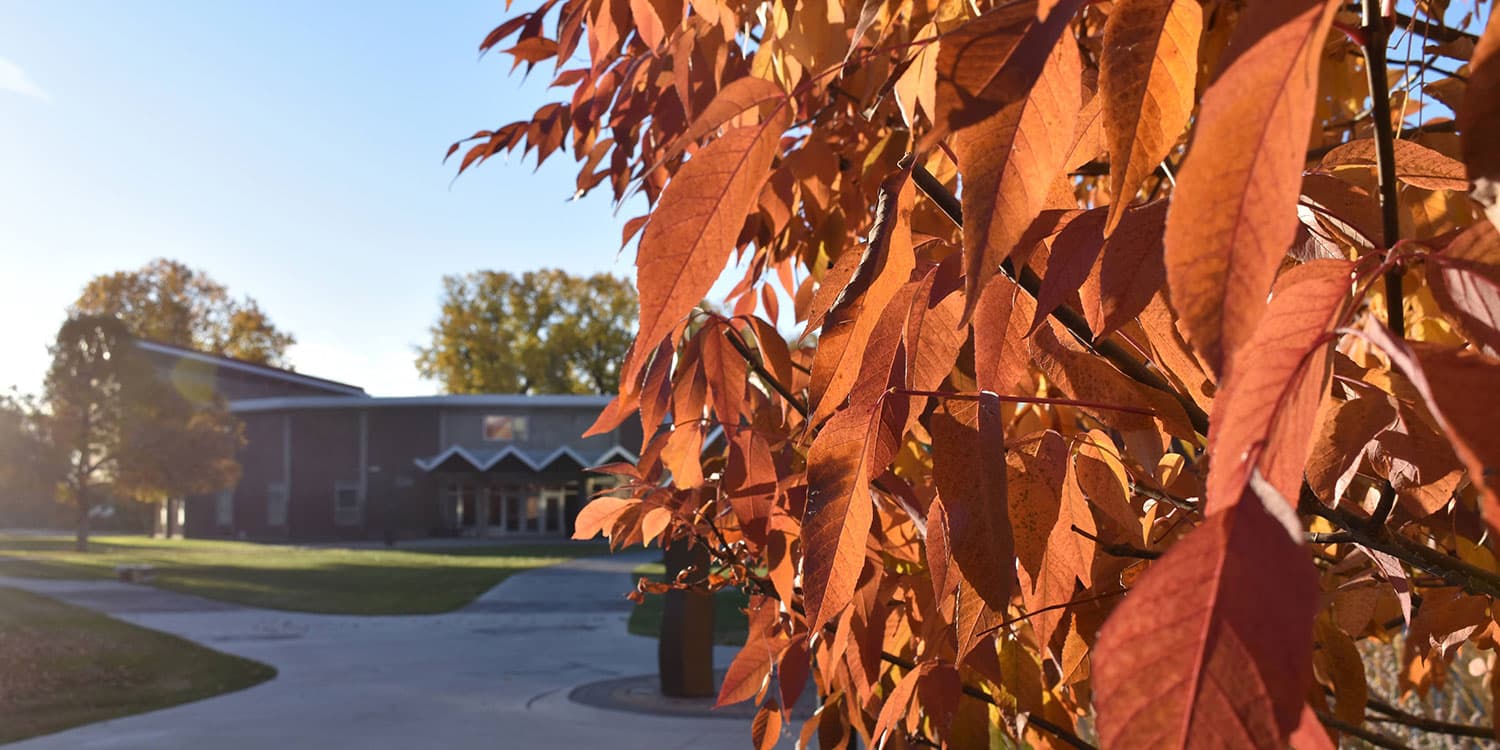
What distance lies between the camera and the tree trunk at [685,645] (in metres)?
9.24

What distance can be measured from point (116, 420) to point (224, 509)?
10.4m

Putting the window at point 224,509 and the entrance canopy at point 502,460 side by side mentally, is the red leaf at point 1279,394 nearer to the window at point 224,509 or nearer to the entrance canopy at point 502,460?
the entrance canopy at point 502,460

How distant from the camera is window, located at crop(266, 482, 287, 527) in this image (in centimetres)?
4214

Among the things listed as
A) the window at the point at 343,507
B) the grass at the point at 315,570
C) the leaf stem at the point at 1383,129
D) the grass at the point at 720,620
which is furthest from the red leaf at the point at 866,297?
the window at the point at 343,507

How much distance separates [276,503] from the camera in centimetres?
4256

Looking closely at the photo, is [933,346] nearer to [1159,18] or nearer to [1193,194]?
[1159,18]

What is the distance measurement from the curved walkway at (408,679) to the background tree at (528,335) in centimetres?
3245

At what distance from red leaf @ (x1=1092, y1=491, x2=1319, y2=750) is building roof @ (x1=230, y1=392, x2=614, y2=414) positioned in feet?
135

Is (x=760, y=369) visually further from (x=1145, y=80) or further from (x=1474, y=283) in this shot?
(x=1474, y=283)

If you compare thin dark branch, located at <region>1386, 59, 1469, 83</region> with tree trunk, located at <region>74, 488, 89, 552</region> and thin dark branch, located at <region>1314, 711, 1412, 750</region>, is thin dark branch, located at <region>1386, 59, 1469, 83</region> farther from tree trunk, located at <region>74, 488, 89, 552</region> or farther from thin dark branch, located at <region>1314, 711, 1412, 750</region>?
tree trunk, located at <region>74, 488, 89, 552</region>

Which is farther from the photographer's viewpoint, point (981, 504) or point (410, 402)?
point (410, 402)

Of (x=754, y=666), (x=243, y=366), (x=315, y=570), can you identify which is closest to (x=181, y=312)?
(x=243, y=366)

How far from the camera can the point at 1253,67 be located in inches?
14.2

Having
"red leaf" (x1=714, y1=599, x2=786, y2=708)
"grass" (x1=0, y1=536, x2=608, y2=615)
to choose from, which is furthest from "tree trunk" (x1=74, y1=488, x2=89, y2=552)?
"red leaf" (x1=714, y1=599, x2=786, y2=708)
